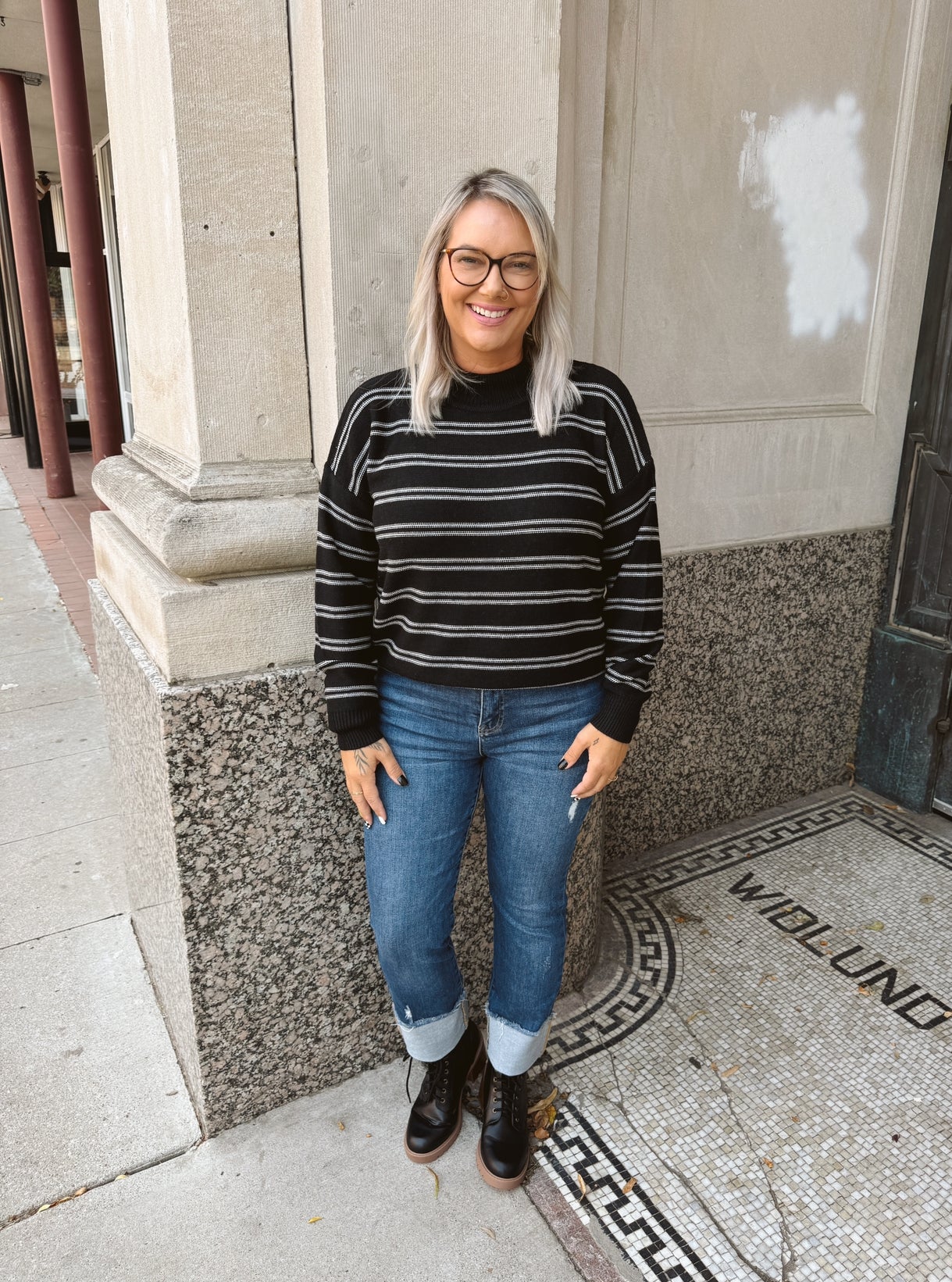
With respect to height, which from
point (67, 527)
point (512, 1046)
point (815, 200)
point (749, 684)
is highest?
point (815, 200)

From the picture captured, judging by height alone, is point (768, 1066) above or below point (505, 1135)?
below

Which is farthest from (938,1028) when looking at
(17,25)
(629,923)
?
(17,25)

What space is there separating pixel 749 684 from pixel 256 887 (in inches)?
82.4

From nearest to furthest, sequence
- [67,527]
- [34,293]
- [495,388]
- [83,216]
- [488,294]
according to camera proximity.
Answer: [488,294], [495,388], [83,216], [67,527], [34,293]

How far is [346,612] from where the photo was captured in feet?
6.07

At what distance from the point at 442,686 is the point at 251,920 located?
788 mm

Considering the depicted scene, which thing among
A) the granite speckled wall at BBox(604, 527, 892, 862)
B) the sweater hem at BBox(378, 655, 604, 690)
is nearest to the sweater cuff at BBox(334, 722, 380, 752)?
the sweater hem at BBox(378, 655, 604, 690)

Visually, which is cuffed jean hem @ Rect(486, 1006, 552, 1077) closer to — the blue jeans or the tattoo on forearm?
the blue jeans

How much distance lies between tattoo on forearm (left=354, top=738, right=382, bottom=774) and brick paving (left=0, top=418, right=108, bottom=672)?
285cm

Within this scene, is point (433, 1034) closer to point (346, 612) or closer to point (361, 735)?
point (361, 735)

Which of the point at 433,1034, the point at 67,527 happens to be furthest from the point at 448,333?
the point at 67,527

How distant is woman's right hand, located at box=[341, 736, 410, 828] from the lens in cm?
187

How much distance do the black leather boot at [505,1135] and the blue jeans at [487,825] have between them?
0.56ft

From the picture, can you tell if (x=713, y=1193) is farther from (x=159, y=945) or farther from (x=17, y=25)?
(x=17, y=25)
